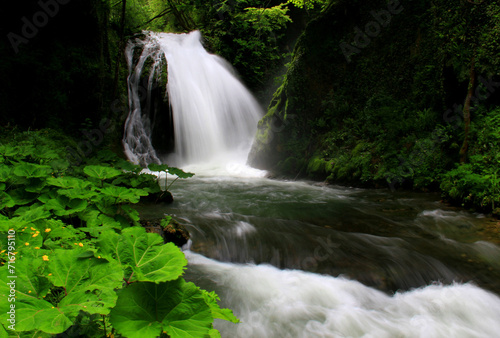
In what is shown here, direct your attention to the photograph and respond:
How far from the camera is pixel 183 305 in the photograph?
3.34ft

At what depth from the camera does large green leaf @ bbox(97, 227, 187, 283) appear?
1.08m

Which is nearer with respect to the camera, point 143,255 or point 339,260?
point 143,255

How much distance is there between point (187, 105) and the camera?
13.7m

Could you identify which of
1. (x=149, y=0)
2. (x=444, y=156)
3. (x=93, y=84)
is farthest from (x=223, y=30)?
(x=444, y=156)

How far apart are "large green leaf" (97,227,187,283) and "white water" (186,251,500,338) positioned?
152 centimetres

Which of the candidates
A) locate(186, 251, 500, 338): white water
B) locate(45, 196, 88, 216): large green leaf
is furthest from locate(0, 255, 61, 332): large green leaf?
locate(186, 251, 500, 338): white water

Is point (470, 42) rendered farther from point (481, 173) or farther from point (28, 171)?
point (28, 171)

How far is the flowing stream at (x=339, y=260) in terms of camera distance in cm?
270

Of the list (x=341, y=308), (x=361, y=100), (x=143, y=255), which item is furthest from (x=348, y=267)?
(x=361, y=100)

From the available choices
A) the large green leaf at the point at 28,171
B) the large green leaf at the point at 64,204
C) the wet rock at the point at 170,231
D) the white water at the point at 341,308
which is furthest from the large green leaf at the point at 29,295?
the wet rock at the point at 170,231

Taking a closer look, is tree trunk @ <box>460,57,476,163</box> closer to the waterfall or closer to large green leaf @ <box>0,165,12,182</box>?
large green leaf @ <box>0,165,12,182</box>

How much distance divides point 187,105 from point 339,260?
38.6 ft

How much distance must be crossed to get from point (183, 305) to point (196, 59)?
16.1 m

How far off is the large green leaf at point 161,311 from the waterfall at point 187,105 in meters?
11.1
